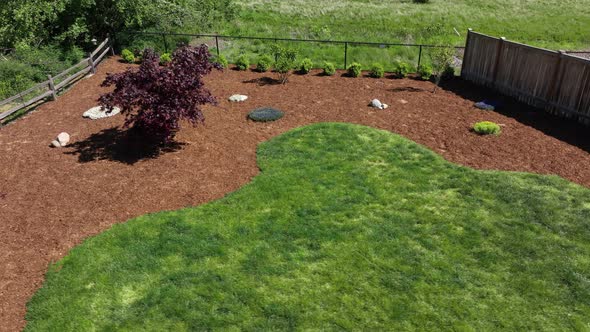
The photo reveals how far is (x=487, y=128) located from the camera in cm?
1084

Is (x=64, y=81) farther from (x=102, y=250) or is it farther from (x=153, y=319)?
(x=153, y=319)

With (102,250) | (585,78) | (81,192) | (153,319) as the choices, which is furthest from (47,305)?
(585,78)

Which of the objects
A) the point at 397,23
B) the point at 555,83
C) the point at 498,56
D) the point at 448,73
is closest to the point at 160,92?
the point at 555,83

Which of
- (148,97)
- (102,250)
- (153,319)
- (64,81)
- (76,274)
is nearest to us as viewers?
(153,319)

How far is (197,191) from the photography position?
8.61m

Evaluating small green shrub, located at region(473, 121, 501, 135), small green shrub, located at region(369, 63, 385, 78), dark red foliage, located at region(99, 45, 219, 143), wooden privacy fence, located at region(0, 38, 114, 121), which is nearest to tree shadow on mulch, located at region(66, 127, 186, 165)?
dark red foliage, located at region(99, 45, 219, 143)

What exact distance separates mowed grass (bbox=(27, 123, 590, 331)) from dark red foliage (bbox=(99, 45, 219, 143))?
2551 mm

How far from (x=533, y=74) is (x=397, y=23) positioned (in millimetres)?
17331

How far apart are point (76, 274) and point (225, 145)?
4.95 meters

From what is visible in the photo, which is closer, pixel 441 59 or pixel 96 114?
pixel 96 114

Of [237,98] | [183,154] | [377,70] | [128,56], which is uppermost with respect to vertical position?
[128,56]

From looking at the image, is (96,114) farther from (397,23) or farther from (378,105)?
(397,23)

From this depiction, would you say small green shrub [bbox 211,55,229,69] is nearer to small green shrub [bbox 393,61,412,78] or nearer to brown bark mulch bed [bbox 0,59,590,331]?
brown bark mulch bed [bbox 0,59,590,331]

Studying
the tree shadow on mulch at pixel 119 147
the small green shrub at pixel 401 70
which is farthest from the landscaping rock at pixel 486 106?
the tree shadow on mulch at pixel 119 147
